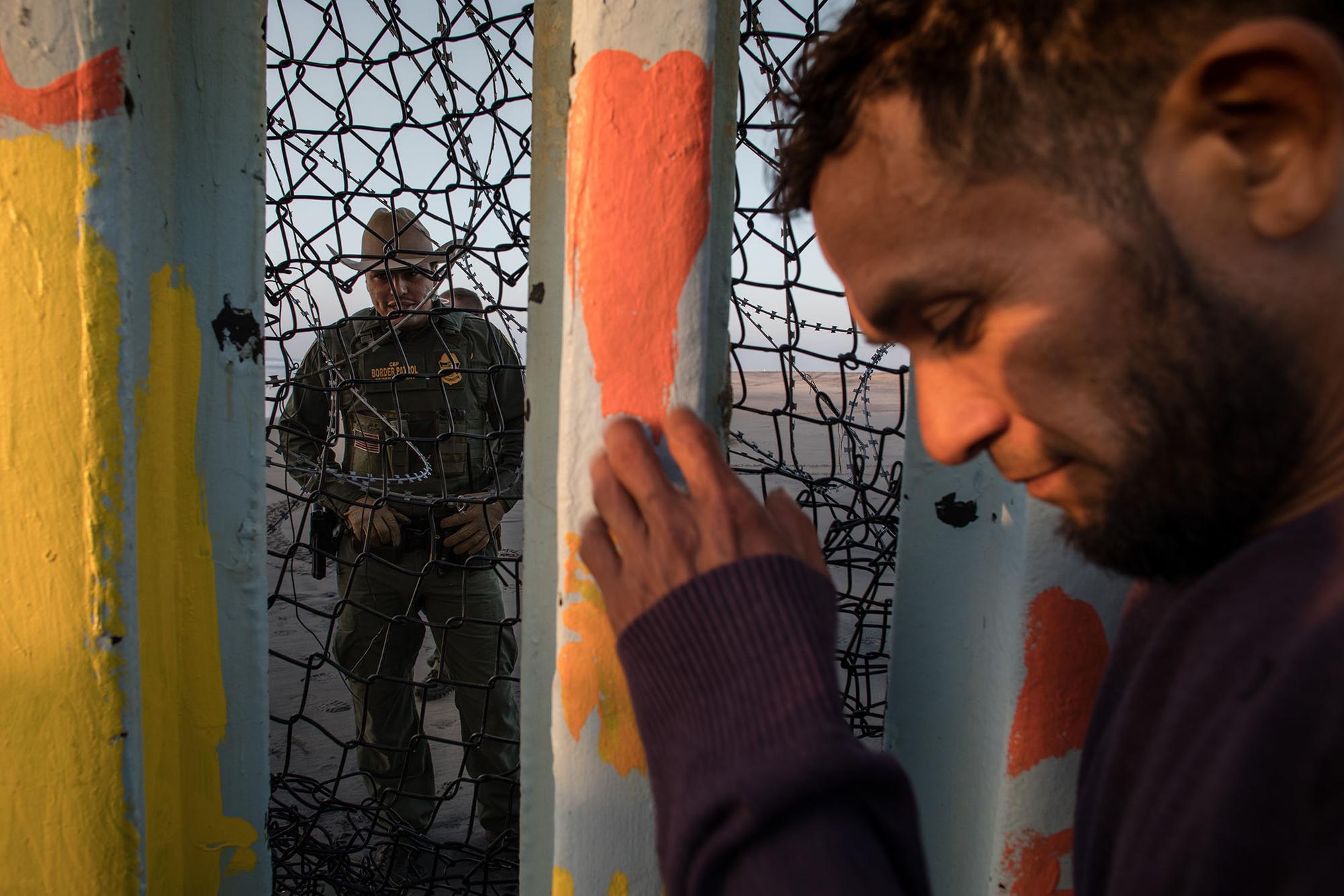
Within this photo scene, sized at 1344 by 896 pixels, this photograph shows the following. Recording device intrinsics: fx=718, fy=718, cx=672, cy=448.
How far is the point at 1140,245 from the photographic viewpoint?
0.52 metres

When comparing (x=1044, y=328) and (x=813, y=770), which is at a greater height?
(x=1044, y=328)

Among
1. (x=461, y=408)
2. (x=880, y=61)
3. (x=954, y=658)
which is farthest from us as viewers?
(x=461, y=408)

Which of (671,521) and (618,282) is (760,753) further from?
(618,282)

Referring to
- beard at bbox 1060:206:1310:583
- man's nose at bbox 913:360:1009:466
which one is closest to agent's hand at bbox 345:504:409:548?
Result: man's nose at bbox 913:360:1009:466

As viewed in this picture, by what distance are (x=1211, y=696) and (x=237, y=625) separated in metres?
1.24

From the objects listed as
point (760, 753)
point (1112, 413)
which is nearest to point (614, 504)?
point (760, 753)

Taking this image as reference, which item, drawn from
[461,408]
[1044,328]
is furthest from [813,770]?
[461,408]

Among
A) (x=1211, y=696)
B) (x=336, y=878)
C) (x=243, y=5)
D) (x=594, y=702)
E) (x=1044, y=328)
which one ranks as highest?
(x=243, y=5)

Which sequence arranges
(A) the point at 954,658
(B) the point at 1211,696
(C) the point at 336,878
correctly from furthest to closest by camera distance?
(C) the point at 336,878 < (A) the point at 954,658 < (B) the point at 1211,696

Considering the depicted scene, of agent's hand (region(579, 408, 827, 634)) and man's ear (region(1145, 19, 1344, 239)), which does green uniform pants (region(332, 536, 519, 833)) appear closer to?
agent's hand (region(579, 408, 827, 634))

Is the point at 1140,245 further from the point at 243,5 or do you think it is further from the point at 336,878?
the point at 336,878

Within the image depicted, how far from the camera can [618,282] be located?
862 millimetres

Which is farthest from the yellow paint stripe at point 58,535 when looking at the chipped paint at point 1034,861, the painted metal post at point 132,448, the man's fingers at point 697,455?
the chipped paint at point 1034,861

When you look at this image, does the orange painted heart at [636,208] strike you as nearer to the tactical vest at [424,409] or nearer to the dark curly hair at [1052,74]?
the dark curly hair at [1052,74]
